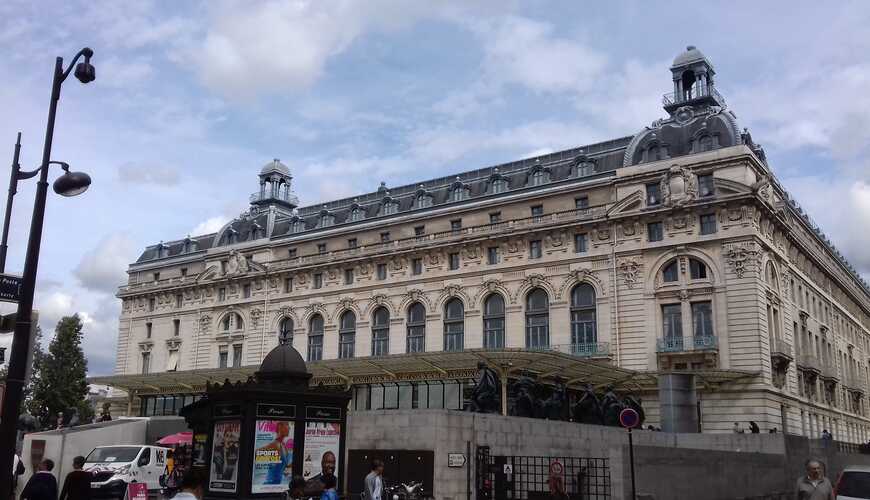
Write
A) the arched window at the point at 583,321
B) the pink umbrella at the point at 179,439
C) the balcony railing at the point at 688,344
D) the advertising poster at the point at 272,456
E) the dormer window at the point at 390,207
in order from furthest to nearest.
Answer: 1. the dormer window at the point at 390,207
2. the arched window at the point at 583,321
3. the balcony railing at the point at 688,344
4. the pink umbrella at the point at 179,439
5. the advertising poster at the point at 272,456

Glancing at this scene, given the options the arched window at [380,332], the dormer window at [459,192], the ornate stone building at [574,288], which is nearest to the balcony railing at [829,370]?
the ornate stone building at [574,288]

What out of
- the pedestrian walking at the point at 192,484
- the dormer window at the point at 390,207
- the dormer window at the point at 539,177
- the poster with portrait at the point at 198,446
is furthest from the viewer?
the dormer window at the point at 390,207

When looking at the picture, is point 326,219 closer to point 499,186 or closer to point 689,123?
→ point 499,186

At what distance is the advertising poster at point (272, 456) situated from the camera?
611 inches

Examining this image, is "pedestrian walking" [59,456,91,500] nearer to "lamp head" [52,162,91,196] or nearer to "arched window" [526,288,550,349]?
"lamp head" [52,162,91,196]

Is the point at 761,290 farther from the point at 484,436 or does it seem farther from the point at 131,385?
the point at 131,385

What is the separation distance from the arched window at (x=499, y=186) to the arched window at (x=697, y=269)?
16.1 metres

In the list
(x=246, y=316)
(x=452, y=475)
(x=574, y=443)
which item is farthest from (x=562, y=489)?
(x=246, y=316)

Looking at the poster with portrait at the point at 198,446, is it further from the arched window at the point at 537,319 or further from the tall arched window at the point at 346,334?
the tall arched window at the point at 346,334

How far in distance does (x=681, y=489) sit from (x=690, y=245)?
87.7 ft

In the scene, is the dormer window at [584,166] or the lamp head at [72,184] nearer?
the lamp head at [72,184]

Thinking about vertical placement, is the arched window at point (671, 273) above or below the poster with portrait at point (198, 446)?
above

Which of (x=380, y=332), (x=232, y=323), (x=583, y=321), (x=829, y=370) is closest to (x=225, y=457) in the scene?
(x=583, y=321)

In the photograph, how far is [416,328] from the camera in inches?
2386
